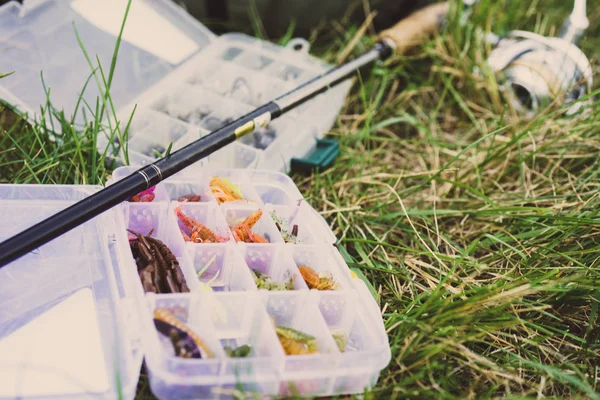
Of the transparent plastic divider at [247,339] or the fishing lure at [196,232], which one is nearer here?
the transparent plastic divider at [247,339]

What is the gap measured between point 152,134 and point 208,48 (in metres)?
0.51

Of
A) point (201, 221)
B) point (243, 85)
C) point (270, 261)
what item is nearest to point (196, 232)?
point (201, 221)

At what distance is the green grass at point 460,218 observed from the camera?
50.6 inches

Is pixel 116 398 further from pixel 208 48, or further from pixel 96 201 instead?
pixel 208 48

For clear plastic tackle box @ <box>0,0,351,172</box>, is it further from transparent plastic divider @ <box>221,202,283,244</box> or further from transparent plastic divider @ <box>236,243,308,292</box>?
transparent plastic divider @ <box>236,243,308,292</box>

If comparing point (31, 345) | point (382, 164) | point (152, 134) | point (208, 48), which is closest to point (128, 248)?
point (31, 345)

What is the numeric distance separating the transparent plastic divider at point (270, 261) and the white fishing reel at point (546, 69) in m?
1.13

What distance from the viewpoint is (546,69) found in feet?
6.87

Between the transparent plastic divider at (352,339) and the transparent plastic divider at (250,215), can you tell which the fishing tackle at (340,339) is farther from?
the transparent plastic divider at (250,215)

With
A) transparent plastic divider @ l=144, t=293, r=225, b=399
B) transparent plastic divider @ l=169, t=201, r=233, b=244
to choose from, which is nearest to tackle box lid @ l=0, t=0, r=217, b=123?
transparent plastic divider @ l=169, t=201, r=233, b=244

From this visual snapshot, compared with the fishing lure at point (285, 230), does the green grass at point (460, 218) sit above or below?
below

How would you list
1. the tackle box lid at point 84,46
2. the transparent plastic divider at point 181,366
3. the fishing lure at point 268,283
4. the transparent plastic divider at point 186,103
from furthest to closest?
the transparent plastic divider at point 186,103
the tackle box lid at point 84,46
the fishing lure at point 268,283
the transparent plastic divider at point 181,366

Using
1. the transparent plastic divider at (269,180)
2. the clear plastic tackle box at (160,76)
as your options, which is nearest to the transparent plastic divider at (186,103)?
the clear plastic tackle box at (160,76)

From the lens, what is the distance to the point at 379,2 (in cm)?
253
